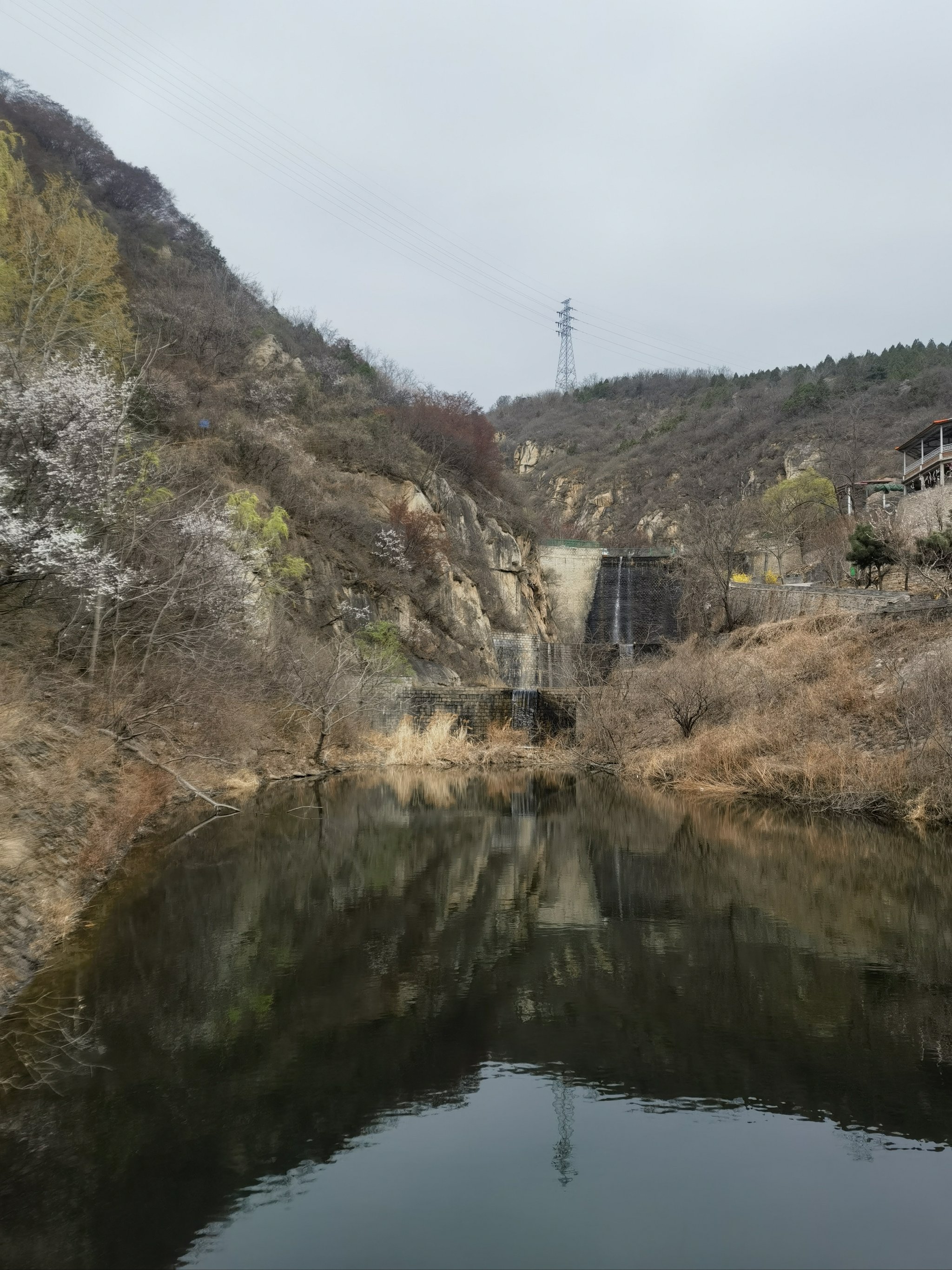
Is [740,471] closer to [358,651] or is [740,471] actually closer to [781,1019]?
[358,651]

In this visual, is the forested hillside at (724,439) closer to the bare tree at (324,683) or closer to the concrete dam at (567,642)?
the concrete dam at (567,642)

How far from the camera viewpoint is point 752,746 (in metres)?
24.4

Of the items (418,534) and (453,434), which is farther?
(453,434)

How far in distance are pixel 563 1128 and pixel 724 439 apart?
284ft

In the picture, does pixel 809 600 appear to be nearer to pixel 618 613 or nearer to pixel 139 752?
pixel 618 613

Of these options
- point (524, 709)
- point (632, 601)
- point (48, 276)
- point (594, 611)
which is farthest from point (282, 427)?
point (632, 601)

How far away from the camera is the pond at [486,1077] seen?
541cm

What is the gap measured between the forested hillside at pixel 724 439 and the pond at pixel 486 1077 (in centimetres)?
6601

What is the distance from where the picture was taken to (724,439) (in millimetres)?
86750

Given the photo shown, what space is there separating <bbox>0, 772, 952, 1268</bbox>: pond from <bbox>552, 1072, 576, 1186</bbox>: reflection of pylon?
0.02 m

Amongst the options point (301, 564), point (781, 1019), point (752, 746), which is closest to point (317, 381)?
point (301, 564)

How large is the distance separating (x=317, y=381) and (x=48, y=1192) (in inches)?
1953

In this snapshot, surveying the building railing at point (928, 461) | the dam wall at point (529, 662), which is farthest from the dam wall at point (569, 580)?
the building railing at point (928, 461)

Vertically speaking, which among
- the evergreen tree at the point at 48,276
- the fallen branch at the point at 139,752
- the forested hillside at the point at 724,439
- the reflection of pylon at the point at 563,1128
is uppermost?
the forested hillside at the point at 724,439
